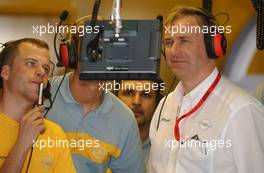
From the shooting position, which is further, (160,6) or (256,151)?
(160,6)

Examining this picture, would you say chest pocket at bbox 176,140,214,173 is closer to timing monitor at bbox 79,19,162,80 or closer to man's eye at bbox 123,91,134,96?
timing monitor at bbox 79,19,162,80

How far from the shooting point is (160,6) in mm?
2709

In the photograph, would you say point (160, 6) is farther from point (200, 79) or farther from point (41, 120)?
point (41, 120)

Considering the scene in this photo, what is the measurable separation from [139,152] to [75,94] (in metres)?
0.36

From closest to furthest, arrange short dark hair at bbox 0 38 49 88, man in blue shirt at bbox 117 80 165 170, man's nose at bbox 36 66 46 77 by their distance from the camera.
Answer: man's nose at bbox 36 66 46 77, short dark hair at bbox 0 38 49 88, man in blue shirt at bbox 117 80 165 170

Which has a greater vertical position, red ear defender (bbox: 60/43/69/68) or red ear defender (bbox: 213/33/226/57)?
red ear defender (bbox: 213/33/226/57)

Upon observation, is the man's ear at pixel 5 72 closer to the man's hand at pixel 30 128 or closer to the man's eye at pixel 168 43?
the man's hand at pixel 30 128

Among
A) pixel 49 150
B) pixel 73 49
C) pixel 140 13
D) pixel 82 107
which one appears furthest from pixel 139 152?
pixel 140 13

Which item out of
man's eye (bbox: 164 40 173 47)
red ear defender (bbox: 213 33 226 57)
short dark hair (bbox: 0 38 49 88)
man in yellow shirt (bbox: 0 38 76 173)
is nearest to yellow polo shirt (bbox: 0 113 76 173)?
man in yellow shirt (bbox: 0 38 76 173)

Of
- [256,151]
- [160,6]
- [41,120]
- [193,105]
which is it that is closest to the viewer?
[256,151]

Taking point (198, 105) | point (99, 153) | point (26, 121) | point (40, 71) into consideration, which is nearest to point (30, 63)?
point (40, 71)

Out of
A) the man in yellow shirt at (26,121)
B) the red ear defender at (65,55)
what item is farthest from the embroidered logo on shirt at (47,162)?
the red ear defender at (65,55)

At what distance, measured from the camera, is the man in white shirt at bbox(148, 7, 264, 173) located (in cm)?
153

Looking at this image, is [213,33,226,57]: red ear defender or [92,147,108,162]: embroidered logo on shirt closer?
[213,33,226,57]: red ear defender
